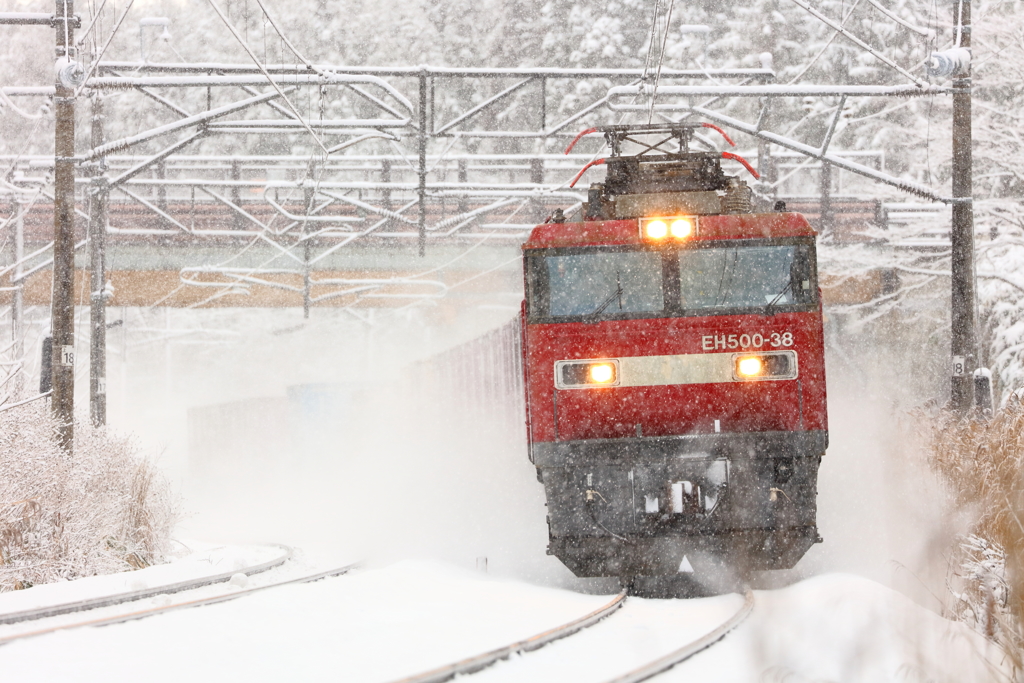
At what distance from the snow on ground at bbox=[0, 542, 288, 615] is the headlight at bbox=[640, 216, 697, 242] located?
214 inches

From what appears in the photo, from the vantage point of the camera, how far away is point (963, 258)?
1589cm

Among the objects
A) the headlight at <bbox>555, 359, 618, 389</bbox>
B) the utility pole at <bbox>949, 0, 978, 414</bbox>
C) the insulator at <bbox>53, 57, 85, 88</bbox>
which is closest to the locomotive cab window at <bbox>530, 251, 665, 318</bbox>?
the headlight at <bbox>555, 359, 618, 389</bbox>

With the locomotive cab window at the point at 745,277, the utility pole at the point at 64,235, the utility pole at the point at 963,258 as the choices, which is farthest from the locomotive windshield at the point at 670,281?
the utility pole at the point at 64,235

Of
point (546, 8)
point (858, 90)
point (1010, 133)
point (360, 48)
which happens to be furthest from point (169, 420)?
point (858, 90)

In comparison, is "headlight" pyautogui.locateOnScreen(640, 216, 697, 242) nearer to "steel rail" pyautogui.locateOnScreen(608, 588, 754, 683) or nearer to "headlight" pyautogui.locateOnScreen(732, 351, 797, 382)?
"headlight" pyautogui.locateOnScreen(732, 351, 797, 382)

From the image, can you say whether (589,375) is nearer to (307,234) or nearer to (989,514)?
(989,514)

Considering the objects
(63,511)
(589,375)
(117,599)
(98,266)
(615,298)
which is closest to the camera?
(589,375)

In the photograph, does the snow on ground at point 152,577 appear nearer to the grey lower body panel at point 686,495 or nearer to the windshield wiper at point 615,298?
the grey lower body panel at point 686,495

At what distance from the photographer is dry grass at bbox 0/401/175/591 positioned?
11820 millimetres

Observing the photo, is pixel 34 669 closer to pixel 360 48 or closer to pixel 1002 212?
pixel 1002 212

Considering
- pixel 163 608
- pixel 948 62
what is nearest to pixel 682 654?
pixel 163 608

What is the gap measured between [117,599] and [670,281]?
17.5ft

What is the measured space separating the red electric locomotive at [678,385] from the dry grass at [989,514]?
127 centimetres

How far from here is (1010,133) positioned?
2350cm
